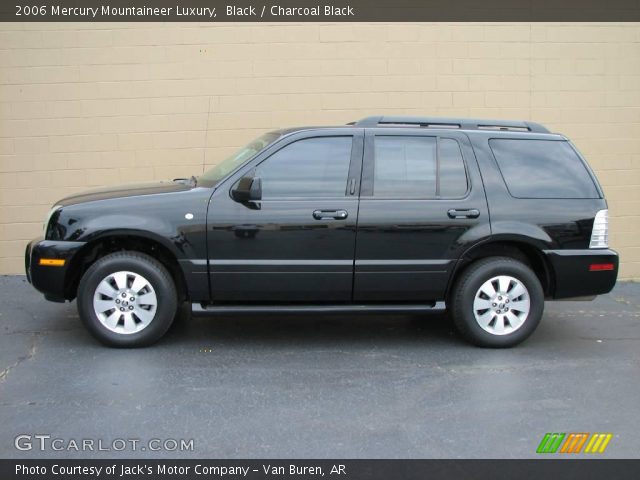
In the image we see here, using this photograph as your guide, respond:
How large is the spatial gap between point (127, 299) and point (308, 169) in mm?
1756

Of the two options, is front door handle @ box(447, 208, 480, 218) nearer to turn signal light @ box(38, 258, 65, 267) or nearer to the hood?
the hood

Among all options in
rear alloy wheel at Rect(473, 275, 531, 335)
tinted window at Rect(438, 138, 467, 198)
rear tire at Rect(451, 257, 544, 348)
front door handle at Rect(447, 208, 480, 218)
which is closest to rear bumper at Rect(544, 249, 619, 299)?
rear tire at Rect(451, 257, 544, 348)

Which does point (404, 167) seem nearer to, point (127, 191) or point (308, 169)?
point (308, 169)

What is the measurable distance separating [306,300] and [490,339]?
60.7 inches

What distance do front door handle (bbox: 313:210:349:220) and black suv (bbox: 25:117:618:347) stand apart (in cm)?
1

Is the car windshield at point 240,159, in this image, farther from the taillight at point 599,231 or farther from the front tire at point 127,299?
the taillight at point 599,231

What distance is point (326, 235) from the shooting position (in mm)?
5445

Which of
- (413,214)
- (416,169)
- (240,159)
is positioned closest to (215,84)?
(240,159)

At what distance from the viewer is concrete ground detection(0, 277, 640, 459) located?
4.04 meters

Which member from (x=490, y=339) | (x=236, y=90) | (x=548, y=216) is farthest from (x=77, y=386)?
(x=236, y=90)

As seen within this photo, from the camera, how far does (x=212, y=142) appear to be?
8180mm

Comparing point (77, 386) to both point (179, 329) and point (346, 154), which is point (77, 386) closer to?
point (179, 329)
